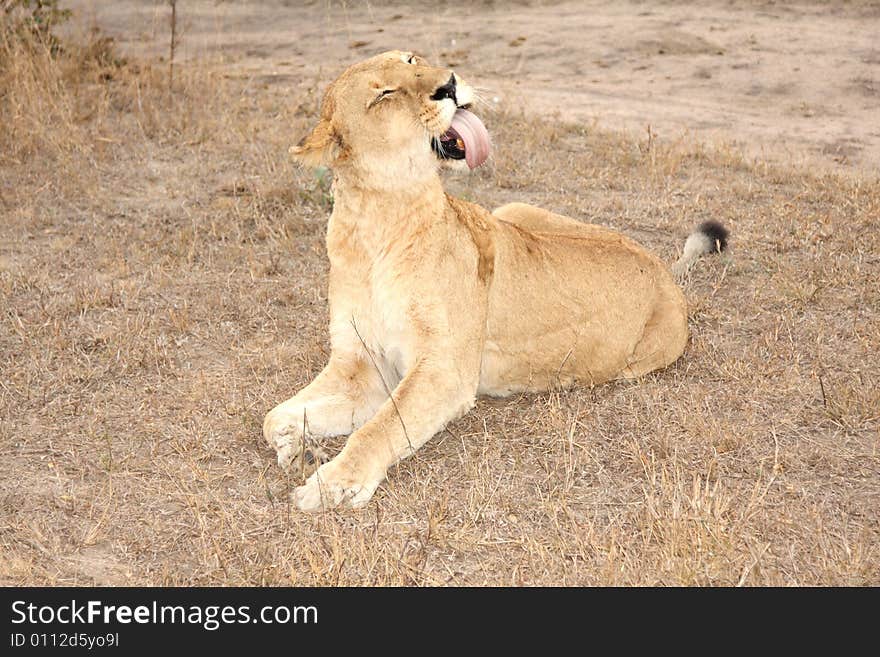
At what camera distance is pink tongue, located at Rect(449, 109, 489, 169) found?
157 inches

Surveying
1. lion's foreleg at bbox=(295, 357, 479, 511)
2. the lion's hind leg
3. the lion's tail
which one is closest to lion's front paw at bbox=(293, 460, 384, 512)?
lion's foreleg at bbox=(295, 357, 479, 511)

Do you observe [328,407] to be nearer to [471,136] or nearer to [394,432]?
[394,432]

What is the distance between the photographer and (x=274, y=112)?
8859mm

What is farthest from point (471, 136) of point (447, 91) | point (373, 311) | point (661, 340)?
point (661, 340)

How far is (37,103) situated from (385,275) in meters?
4.84

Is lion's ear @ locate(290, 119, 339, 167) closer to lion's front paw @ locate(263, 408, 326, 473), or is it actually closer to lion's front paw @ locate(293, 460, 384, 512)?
lion's front paw @ locate(263, 408, 326, 473)

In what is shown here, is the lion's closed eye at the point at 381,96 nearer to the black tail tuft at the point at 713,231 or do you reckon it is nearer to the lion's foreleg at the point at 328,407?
the lion's foreleg at the point at 328,407

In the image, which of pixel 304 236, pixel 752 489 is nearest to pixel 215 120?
pixel 304 236

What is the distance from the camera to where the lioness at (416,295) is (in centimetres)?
395

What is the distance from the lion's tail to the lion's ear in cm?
246

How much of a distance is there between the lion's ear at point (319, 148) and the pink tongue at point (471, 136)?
429 mm

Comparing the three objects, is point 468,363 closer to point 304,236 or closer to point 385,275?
point 385,275

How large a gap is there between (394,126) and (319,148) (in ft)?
0.91

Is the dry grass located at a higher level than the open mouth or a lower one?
lower
